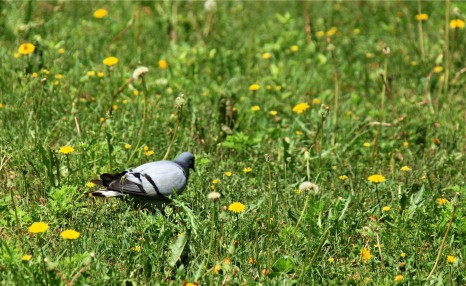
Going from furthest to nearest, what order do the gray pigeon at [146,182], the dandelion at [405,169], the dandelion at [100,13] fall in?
the dandelion at [100,13], the dandelion at [405,169], the gray pigeon at [146,182]

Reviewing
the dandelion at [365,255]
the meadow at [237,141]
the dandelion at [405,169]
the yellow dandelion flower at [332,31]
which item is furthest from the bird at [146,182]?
A: the yellow dandelion flower at [332,31]

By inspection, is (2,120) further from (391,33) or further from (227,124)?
(391,33)

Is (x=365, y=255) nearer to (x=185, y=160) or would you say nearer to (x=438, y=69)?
(x=185, y=160)

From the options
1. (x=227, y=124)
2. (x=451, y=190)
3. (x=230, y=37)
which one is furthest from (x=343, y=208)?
(x=230, y=37)

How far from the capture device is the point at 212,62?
7.11m

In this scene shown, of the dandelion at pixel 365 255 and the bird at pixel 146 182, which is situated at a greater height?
the bird at pixel 146 182

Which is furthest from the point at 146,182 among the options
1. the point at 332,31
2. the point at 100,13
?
the point at 332,31

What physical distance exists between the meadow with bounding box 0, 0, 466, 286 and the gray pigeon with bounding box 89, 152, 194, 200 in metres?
0.13

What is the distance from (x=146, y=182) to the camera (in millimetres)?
4363

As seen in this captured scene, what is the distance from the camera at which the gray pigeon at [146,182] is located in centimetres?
435

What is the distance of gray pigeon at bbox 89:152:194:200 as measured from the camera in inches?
171

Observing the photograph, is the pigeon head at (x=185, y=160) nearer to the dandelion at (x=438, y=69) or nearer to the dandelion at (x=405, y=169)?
the dandelion at (x=405, y=169)

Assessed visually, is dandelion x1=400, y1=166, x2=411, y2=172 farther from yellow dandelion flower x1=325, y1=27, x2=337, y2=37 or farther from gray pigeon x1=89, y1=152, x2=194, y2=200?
yellow dandelion flower x1=325, y1=27, x2=337, y2=37

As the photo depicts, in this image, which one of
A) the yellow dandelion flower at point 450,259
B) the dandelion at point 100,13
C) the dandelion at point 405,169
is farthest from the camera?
the dandelion at point 100,13
